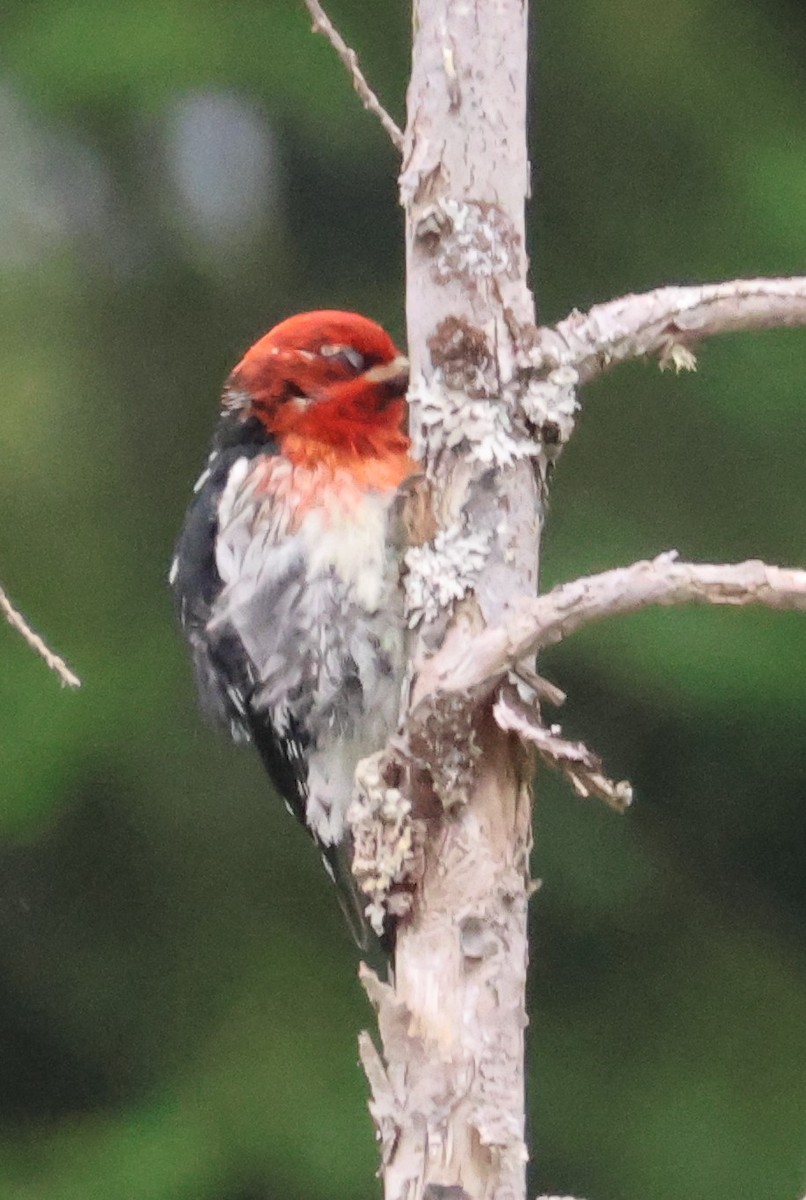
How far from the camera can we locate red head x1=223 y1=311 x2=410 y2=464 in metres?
1.61

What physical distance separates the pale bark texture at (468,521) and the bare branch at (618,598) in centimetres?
6

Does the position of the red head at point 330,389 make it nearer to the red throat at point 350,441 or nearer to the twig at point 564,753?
the red throat at point 350,441

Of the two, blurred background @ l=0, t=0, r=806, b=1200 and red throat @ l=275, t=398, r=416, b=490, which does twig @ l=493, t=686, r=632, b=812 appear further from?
blurred background @ l=0, t=0, r=806, b=1200

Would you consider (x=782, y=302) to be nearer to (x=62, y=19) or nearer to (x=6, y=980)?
(x=62, y=19)

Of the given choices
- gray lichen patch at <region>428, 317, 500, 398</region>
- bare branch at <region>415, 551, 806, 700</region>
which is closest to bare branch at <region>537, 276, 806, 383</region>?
gray lichen patch at <region>428, 317, 500, 398</region>

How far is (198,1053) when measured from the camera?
244cm

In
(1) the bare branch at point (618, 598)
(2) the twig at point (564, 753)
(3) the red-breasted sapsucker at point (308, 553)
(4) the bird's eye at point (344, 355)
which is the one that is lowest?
(2) the twig at point (564, 753)

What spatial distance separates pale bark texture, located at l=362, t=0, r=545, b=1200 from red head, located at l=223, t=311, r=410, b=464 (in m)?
0.28

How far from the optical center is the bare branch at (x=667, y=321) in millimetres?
1238

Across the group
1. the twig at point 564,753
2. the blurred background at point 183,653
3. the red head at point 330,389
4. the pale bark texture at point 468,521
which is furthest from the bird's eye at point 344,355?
the blurred background at point 183,653

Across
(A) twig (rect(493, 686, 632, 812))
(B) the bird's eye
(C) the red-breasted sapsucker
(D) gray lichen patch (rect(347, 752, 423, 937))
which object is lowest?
(D) gray lichen patch (rect(347, 752, 423, 937))

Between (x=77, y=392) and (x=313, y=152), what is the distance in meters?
0.49

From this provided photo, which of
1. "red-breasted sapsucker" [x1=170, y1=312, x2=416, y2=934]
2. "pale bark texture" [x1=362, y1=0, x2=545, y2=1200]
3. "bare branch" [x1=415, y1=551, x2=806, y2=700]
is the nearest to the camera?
"bare branch" [x1=415, y1=551, x2=806, y2=700]

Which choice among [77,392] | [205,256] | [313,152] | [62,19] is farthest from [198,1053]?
[62,19]
